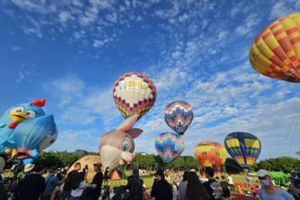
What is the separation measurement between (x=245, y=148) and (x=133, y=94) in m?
14.4

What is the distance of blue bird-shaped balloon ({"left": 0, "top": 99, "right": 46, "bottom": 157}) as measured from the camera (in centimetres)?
2122

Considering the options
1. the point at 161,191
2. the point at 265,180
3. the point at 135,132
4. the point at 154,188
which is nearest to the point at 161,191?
the point at 161,191

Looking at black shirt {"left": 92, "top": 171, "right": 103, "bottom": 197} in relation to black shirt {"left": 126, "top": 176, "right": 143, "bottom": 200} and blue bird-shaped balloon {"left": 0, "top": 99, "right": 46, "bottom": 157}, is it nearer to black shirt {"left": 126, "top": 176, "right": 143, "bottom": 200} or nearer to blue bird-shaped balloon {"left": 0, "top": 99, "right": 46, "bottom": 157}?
black shirt {"left": 126, "top": 176, "right": 143, "bottom": 200}

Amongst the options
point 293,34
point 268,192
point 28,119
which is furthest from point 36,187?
point 28,119

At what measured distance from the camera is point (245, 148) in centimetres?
2380

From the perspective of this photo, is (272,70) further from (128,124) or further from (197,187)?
(197,187)

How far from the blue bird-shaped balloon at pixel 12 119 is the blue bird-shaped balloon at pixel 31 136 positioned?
46.2 inches

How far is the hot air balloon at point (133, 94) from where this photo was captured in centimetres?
2088

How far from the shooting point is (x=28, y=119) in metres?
20.4

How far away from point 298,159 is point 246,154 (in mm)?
56763

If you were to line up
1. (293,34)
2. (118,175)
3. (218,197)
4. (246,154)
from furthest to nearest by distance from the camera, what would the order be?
(246,154) → (118,175) → (293,34) → (218,197)

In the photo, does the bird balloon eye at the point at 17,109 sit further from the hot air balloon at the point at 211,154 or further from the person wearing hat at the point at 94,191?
the hot air balloon at the point at 211,154

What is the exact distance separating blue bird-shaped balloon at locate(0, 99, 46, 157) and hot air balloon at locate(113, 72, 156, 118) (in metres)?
9.14

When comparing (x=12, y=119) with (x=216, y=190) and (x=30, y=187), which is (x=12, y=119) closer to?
(x=30, y=187)
